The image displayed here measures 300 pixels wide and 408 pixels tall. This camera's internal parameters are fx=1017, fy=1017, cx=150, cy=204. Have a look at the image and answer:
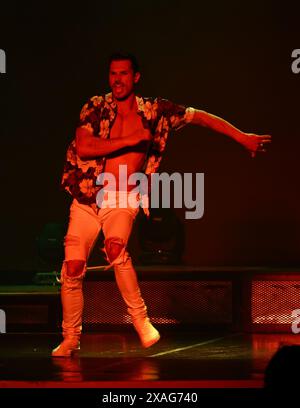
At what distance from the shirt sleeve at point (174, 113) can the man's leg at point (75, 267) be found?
0.60 m

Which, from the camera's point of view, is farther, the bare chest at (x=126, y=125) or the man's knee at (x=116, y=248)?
the bare chest at (x=126, y=125)

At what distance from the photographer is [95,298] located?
6445 millimetres

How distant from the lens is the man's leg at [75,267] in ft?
16.0

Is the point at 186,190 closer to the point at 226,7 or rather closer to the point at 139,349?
the point at 226,7

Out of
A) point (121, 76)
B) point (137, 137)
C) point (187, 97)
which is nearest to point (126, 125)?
point (121, 76)

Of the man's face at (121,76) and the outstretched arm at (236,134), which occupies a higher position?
the man's face at (121,76)

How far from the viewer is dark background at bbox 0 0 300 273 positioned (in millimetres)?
7457

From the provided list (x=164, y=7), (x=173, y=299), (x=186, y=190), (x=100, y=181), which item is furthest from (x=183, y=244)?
(x=100, y=181)

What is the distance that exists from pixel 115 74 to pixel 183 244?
8.98 ft

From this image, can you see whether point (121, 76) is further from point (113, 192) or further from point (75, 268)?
point (75, 268)

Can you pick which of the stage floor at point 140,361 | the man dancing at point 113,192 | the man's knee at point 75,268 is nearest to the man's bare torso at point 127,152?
the man dancing at point 113,192

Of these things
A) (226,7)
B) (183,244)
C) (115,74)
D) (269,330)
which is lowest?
(269,330)

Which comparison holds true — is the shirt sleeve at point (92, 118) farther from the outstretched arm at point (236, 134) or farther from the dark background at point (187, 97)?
the dark background at point (187, 97)

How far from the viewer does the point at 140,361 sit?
15.5 ft
